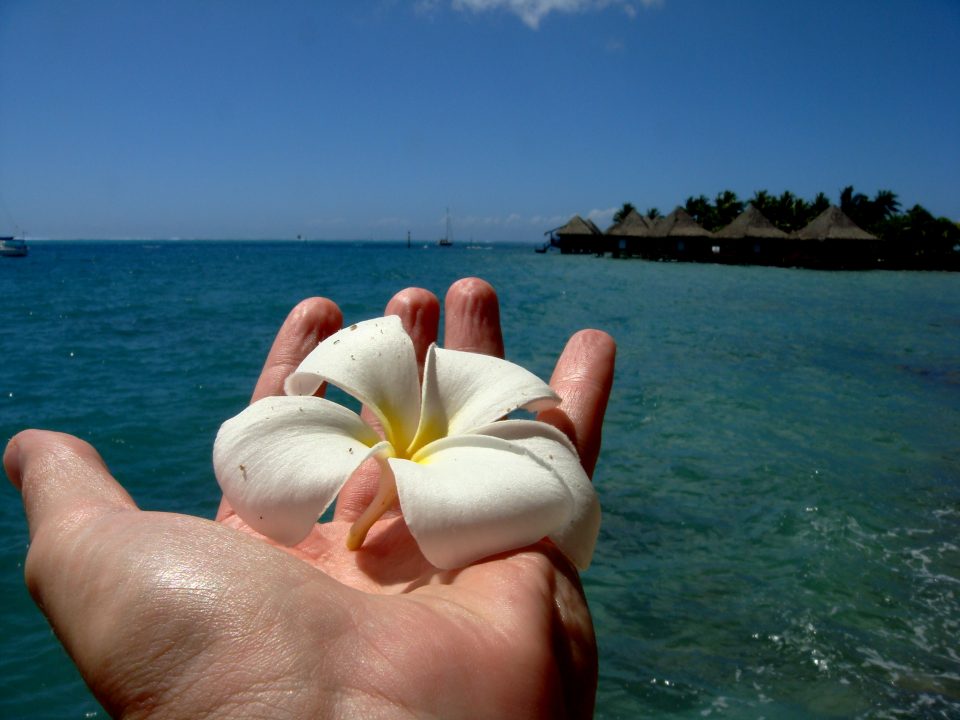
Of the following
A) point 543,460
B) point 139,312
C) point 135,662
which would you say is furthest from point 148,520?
point 139,312

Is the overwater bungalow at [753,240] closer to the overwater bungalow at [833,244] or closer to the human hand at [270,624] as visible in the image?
the overwater bungalow at [833,244]

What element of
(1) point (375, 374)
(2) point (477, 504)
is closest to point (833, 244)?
(1) point (375, 374)

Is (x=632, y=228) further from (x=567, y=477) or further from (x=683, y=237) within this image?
(x=567, y=477)

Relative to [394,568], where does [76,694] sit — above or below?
below

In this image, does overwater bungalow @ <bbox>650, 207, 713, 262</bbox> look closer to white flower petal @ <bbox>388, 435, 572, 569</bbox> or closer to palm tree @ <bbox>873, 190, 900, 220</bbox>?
palm tree @ <bbox>873, 190, 900, 220</bbox>

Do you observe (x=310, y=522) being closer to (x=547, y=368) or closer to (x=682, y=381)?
(x=547, y=368)

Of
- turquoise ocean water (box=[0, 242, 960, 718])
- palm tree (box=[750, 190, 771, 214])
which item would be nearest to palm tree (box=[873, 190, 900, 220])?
palm tree (box=[750, 190, 771, 214])

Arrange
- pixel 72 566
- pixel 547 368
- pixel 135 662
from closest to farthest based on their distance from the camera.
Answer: pixel 135 662
pixel 72 566
pixel 547 368
